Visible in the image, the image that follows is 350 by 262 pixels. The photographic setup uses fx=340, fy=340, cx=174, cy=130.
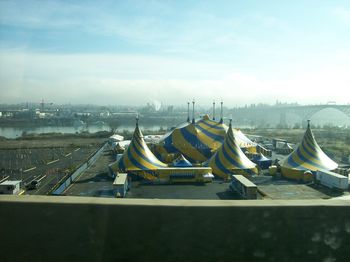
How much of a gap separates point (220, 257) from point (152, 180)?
979 centimetres

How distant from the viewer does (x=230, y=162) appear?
1209 cm

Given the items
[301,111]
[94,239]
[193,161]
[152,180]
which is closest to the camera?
[94,239]

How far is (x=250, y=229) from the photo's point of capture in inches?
76.6

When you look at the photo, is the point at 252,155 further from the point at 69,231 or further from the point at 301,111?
the point at 301,111

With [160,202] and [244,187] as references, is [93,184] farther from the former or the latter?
[160,202]

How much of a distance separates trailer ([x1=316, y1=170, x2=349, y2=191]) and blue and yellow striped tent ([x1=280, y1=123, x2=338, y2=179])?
0.55m

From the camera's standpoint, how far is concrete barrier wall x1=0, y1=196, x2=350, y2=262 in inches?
Answer: 75.9

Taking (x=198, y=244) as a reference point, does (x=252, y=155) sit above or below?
below

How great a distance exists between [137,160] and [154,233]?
1005 cm

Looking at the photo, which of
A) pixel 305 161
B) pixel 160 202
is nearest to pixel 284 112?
pixel 305 161

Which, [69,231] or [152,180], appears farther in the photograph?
[152,180]

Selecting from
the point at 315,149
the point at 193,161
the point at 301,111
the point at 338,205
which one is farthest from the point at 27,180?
the point at 301,111

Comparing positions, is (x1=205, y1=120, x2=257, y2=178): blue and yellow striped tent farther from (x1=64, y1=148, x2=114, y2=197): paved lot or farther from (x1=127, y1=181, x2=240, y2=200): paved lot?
(x1=64, y1=148, x2=114, y2=197): paved lot

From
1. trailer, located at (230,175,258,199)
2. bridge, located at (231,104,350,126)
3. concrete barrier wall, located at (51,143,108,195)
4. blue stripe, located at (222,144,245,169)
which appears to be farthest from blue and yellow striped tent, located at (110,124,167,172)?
bridge, located at (231,104,350,126)
